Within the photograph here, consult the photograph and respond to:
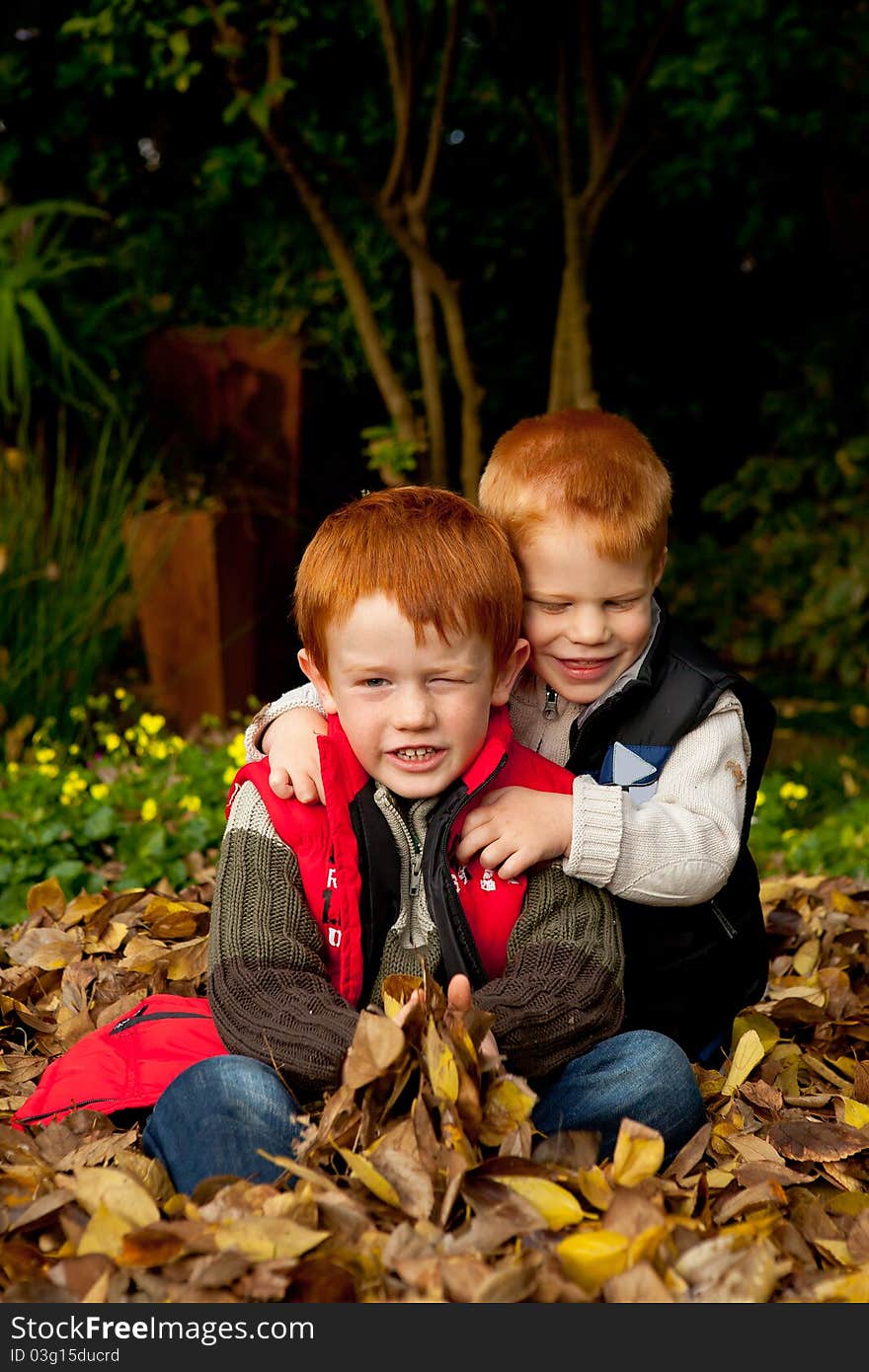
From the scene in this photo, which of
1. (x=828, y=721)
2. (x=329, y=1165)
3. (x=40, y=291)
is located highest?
(x=40, y=291)

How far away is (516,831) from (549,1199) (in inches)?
19.4

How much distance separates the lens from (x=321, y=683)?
2.03 meters

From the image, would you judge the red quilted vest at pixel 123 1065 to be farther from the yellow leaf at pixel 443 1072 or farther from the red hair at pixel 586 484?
the red hair at pixel 586 484

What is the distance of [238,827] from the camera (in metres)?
2.00

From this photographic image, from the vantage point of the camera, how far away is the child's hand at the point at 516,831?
1903 mm

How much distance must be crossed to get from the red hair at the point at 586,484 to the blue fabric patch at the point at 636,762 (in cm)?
29

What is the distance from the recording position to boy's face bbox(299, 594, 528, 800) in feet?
6.13

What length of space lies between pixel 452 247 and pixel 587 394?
1.42m

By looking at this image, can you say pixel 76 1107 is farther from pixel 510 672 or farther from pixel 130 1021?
pixel 510 672

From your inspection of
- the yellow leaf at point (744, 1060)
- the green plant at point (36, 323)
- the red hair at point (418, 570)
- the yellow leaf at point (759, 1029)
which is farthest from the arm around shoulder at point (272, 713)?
the green plant at point (36, 323)

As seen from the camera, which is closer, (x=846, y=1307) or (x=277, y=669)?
(x=846, y=1307)

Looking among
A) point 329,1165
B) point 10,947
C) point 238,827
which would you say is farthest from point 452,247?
point 329,1165

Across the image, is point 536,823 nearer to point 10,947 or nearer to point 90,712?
point 10,947

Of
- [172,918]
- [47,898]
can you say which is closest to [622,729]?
[172,918]
